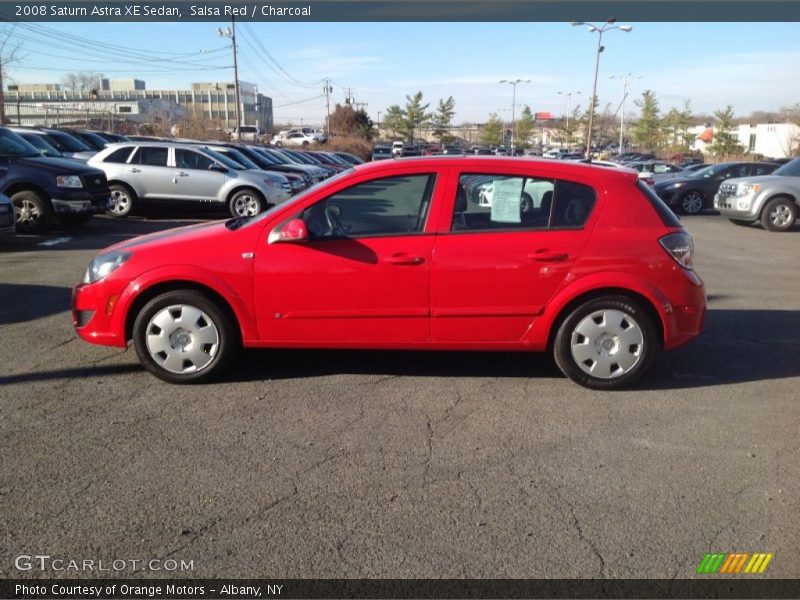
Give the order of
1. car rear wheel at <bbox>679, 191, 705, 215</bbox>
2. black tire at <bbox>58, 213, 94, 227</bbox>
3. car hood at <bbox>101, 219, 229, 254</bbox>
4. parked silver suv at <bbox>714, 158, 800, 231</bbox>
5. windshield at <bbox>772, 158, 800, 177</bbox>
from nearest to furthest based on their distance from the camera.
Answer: car hood at <bbox>101, 219, 229, 254</bbox> < black tire at <bbox>58, 213, 94, 227</bbox> < parked silver suv at <bbox>714, 158, 800, 231</bbox> < windshield at <bbox>772, 158, 800, 177</bbox> < car rear wheel at <bbox>679, 191, 705, 215</bbox>

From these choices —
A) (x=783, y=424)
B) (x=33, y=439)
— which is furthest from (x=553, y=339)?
(x=33, y=439)

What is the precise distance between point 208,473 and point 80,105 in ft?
249

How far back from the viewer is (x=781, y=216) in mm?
14852

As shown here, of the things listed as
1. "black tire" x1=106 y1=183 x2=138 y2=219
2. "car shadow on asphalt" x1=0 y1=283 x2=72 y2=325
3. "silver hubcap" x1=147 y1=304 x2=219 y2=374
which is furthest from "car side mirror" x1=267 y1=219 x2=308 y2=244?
"black tire" x1=106 y1=183 x2=138 y2=219

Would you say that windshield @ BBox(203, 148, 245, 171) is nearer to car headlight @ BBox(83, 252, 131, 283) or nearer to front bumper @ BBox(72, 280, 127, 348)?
car headlight @ BBox(83, 252, 131, 283)

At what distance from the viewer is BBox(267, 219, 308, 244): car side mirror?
4746mm

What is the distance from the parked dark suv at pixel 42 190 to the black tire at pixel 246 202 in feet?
11.2

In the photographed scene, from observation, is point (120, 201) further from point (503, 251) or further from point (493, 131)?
point (493, 131)

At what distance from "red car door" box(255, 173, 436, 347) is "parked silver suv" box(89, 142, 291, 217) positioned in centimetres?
1051

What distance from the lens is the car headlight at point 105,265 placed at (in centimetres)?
496

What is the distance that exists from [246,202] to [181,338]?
35.5ft

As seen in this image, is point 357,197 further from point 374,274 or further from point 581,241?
point 581,241

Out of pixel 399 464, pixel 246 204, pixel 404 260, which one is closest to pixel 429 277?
pixel 404 260

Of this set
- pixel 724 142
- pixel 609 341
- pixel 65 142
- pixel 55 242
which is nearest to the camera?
pixel 609 341
